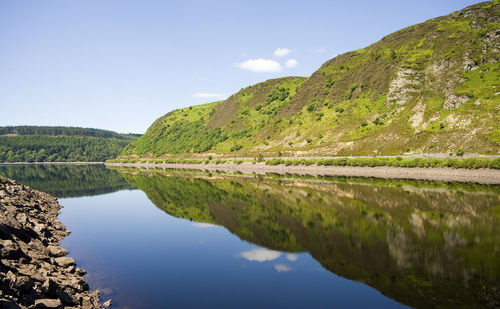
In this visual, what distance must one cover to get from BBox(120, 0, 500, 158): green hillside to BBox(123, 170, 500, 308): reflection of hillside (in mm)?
35721

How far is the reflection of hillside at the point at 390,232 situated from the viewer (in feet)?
51.2

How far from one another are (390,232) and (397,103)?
8698 cm

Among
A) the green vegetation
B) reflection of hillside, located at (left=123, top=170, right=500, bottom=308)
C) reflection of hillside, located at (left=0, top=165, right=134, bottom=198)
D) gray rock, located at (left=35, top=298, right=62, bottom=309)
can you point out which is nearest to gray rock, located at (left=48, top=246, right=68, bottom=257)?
gray rock, located at (left=35, top=298, right=62, bottom=309)

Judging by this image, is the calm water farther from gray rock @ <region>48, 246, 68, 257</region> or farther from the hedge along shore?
the hedge along shore

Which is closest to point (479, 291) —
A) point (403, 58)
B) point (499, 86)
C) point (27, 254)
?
point (27, 254)

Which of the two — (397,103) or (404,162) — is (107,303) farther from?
(397,103)

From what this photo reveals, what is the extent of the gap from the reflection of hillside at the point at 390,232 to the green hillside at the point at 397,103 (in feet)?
117

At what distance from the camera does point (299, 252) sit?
857 inches

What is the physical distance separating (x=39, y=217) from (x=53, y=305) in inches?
823

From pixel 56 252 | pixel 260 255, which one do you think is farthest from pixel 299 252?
pixel 56 252

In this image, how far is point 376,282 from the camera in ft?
53.2

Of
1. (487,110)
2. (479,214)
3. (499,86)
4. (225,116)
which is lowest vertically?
(479,214)

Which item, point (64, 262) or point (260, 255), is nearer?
point (64, 262)

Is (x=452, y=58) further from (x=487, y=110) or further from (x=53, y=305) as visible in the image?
(x=53, y=305)
